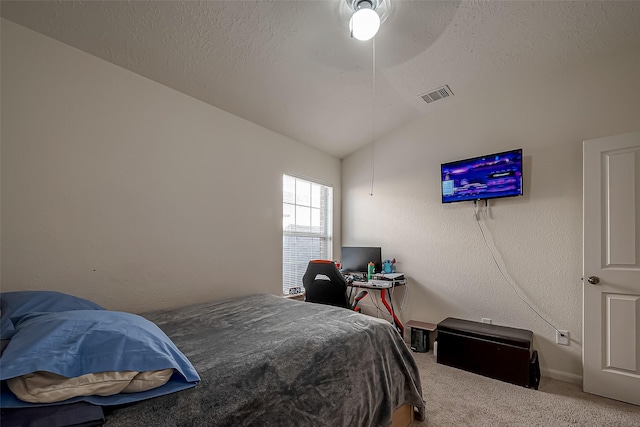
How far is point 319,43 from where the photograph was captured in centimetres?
223

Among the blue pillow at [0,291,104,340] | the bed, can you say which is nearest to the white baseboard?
the bed

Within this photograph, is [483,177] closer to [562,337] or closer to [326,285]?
[562,337]

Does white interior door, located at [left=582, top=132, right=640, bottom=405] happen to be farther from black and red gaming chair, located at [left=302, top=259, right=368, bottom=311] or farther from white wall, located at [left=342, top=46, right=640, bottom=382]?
black and red gaming chair, located at [left=302, top=259, right=368, bottom=311]

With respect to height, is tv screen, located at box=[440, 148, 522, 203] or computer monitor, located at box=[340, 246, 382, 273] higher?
tv screen, located at box=[440, 148, 522, 203]

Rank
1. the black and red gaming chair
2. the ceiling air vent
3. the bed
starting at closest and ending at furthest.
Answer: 1. the bed
2. the black and red gaming chair
3. the ceiling air vent

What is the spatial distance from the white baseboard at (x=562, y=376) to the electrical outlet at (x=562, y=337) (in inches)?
10.5

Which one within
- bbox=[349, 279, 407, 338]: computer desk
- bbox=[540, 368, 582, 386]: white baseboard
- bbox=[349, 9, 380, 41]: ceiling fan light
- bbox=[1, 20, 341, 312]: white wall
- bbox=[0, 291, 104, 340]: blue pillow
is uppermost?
bbox=[349, 9, 380, 41]: ceiling fan light

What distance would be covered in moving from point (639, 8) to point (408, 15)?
164cm

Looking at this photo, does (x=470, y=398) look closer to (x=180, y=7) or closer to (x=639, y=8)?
(x=639, y=8)

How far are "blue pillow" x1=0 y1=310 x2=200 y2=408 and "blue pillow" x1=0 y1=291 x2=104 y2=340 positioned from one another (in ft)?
1.74

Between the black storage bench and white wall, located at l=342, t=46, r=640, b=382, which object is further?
white wall, located at l=342, t=46, r=640, b=382

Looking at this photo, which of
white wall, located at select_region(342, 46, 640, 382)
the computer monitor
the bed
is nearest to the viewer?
the bed

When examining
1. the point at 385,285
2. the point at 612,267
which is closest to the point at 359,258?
the point at 385,285

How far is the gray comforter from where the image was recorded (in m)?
0.96
